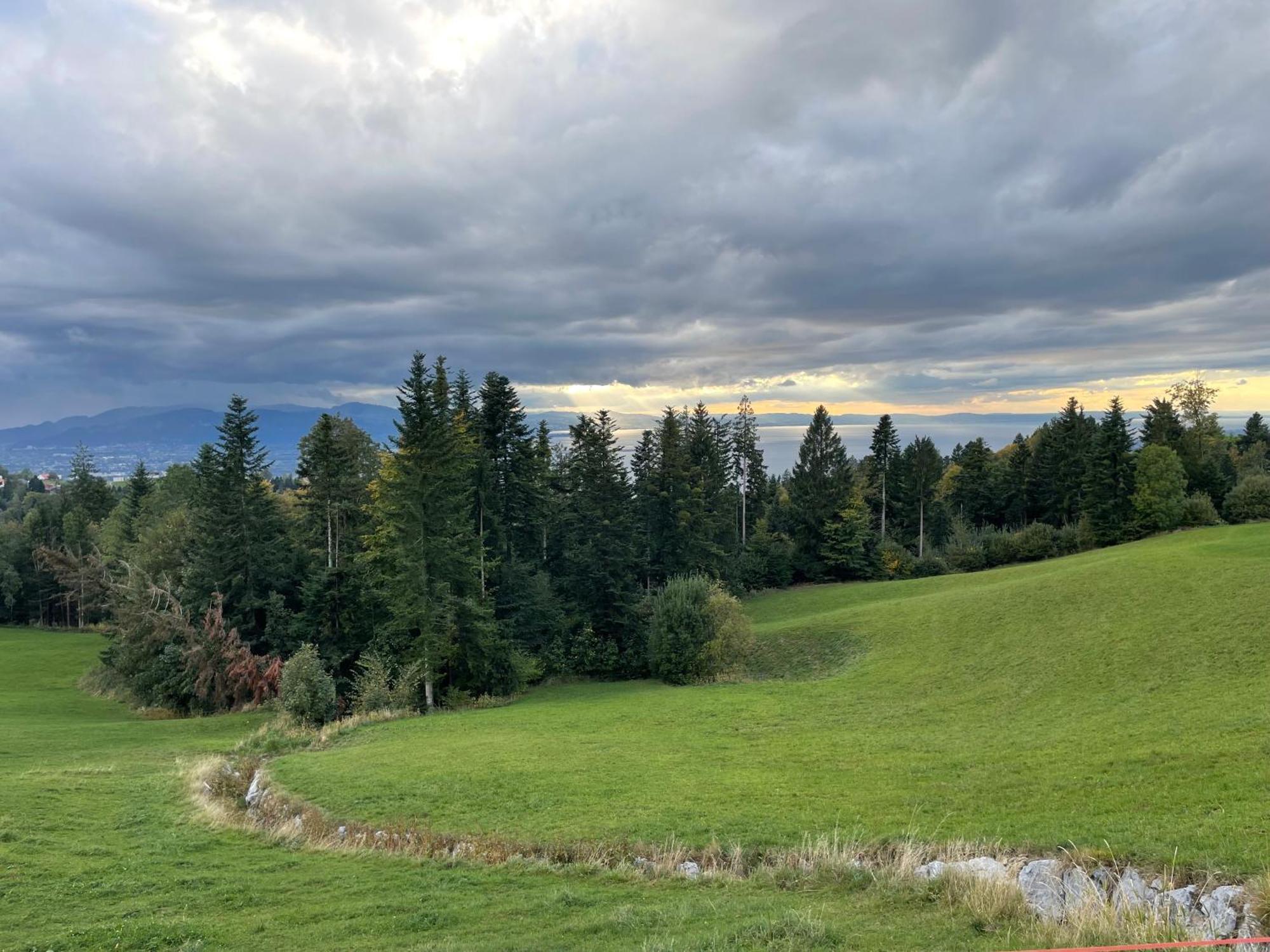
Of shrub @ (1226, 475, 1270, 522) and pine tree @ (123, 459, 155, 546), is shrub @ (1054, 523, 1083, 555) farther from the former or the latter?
pine tree @ (123, 459, 155, 546)

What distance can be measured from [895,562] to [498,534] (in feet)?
150

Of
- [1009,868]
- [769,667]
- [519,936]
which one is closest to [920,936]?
[1009,868]

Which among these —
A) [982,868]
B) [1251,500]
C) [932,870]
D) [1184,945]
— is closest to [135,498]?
[932,870]

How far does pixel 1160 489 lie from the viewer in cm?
6131

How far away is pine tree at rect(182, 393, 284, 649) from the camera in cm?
4625

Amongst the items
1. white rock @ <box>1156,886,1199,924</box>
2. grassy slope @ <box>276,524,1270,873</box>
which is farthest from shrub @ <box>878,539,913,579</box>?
white rock @ <box>1156,886,1199,924</box>

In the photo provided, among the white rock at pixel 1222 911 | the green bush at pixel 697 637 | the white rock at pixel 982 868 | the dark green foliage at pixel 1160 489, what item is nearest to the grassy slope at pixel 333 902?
the white rock at pixel 982 868

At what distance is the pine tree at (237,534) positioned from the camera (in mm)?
46250

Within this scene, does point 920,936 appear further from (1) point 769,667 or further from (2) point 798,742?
(1) point 769,667

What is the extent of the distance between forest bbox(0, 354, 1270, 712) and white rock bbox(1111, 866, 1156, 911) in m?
32.8

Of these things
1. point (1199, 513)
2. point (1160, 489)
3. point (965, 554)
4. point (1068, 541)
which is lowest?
point (965, 554)

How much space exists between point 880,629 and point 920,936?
108 feet

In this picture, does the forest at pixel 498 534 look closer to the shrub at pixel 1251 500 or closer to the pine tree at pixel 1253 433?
the shrub at pixel 1251 500

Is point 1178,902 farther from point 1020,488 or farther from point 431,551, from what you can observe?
point 1020,488
